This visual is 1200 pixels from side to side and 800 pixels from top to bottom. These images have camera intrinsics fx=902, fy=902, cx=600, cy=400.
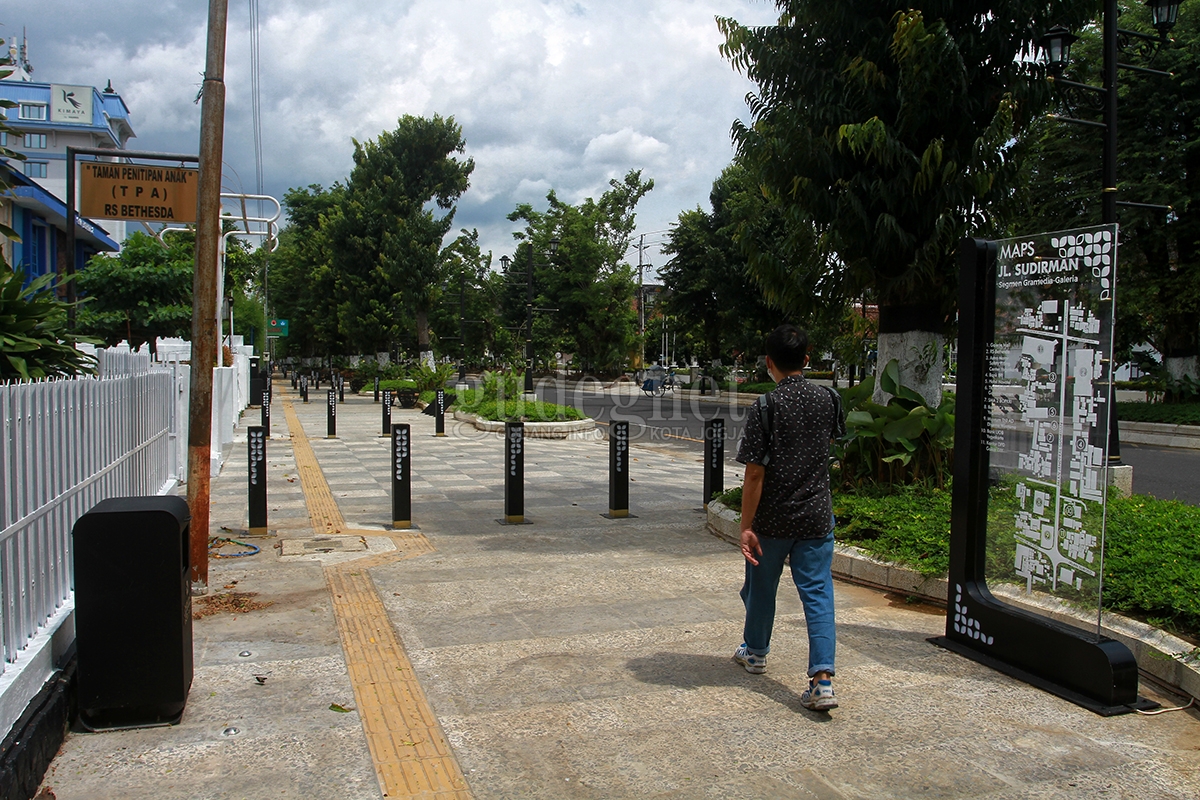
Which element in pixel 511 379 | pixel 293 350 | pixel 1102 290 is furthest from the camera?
pixel 293 350

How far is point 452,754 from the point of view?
3.94 m

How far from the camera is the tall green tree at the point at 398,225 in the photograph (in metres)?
43.0

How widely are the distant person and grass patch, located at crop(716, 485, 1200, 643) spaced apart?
4.72 feet

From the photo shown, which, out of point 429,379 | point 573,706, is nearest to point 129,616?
point 573,706

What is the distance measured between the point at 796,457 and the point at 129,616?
3.19 metres

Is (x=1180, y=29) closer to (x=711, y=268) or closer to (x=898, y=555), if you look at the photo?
(x=711, y=268)

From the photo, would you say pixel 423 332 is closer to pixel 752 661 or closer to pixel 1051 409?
pixel 752 661

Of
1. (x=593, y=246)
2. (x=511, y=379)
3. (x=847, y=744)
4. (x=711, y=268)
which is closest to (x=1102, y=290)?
(x=847, y=744)

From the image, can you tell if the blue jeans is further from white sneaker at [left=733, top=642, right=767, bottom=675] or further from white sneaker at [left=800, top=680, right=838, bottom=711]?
white sneaker at [left=733, top=642, right=767, bottom=675]

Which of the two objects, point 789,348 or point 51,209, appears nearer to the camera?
point 789,348

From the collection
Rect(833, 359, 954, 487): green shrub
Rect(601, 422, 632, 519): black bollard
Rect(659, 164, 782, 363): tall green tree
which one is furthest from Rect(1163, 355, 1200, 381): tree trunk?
Rect(601, 422, 632, 519): black bollard

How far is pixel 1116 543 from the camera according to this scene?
6301 mm

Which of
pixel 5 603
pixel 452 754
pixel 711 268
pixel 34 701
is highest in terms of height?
pixel 711 268

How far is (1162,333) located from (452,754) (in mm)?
30256
